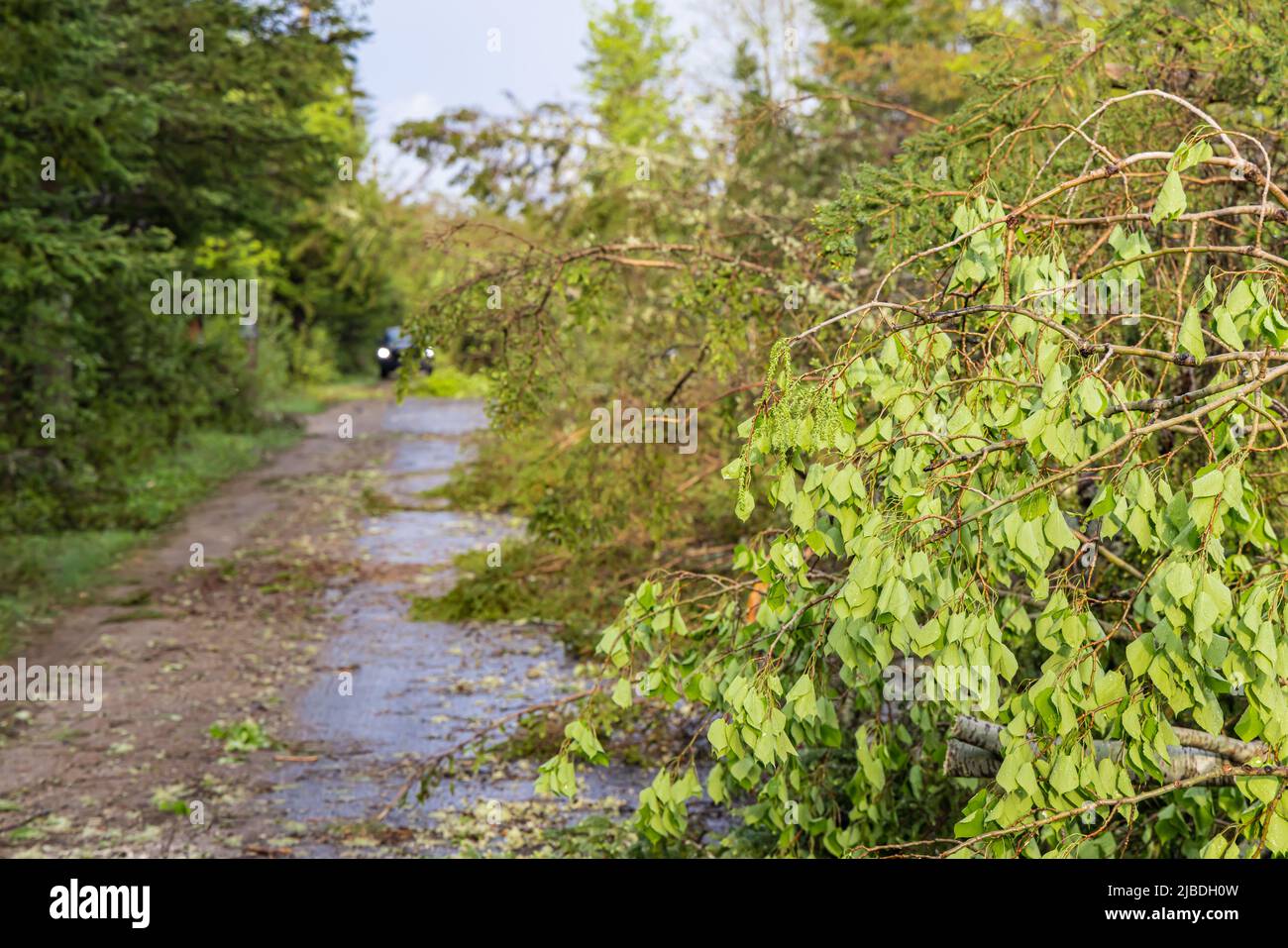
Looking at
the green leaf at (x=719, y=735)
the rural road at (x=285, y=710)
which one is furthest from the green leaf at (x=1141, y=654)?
the rural road at (x=285, y=710)

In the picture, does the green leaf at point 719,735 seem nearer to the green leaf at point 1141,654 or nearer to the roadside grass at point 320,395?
the green leaf at point 1141,654

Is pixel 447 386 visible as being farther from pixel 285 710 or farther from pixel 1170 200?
pixel 1170 200

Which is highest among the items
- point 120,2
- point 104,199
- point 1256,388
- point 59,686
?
point 120,2

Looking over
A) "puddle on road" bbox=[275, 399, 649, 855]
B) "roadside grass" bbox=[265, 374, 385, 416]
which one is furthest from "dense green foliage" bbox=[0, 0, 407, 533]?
"roadside grass" bbox=[265, 374, 385, 416]

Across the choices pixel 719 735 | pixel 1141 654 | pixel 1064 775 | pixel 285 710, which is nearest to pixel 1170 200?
pixel 1141 654

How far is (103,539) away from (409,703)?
6.56m

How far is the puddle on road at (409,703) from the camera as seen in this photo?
7.05 m

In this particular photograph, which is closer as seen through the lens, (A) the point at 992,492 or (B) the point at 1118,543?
(A) the point at 992,492

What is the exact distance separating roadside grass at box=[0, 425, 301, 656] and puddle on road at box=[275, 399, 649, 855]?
2.45 metres

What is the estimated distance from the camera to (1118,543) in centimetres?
530
